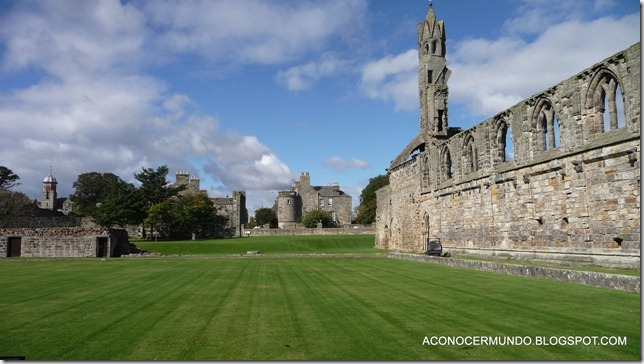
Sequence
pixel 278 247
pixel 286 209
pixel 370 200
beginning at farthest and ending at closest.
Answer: pixel 286 209
pixel 370 200
pixel 278 247

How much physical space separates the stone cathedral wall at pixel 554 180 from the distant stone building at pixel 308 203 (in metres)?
58.1

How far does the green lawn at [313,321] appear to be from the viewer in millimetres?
5652

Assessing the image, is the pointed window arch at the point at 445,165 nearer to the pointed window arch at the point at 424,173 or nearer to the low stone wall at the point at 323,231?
the pointed window arch at the point at 424,173

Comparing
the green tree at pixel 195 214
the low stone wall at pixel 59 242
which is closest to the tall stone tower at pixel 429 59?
the low stone wall at pixel 59 242

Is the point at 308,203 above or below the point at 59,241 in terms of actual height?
above

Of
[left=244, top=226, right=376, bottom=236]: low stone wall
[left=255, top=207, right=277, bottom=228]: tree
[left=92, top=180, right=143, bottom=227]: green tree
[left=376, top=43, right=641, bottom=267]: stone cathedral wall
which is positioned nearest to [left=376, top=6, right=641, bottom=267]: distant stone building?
[left=376, top=43, right=641, bottom=267]: stone cathedral wall

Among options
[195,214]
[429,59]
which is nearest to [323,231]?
[195,214]

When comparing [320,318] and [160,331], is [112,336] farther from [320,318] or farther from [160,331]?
[320,318]

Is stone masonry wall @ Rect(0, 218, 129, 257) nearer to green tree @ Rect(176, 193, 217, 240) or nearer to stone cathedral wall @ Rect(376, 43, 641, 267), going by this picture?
green tree @ Rect(176, 193, 217, 240)

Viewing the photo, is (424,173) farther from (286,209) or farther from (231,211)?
(286,209)

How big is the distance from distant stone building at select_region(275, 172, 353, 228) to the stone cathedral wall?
191 ft

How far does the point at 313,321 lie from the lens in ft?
24.7

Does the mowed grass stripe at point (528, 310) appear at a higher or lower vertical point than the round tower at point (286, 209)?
lower

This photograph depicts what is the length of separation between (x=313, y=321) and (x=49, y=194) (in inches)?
4729
